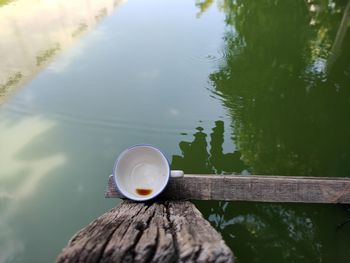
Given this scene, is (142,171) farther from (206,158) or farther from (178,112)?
(178,112)

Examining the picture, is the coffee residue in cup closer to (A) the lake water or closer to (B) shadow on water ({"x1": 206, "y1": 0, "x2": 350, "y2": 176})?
(A) the lake water

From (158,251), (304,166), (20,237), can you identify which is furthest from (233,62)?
(158,251)

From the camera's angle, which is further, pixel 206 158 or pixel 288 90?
pixel 288 90

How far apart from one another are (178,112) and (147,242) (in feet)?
5.89

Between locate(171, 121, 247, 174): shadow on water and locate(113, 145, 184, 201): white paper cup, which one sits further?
locate(171, 121, 247, 174): shadow on water

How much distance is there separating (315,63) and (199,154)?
5.41ft

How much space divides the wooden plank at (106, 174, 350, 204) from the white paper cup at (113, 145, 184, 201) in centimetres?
7

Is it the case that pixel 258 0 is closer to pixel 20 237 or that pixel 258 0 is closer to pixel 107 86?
pixel 107 86

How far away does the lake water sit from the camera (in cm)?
199

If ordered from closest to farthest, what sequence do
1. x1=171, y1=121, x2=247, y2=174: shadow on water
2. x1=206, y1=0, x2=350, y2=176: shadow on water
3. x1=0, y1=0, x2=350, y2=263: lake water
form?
x1=0, y1=0, x2=350, y2=263: lake water < x1=171, y1=121, x2=247, y2=174: shadow on water < x1=206, y1=0, x2=350, y2=176: shadow on water

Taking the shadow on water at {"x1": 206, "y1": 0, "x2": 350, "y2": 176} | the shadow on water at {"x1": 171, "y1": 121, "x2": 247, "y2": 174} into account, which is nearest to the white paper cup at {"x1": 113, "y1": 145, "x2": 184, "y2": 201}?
the shadow on water at {"x1": 171, "y1": 121, "x2": 247, "y2": 174}

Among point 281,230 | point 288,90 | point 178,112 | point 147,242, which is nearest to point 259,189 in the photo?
point 281,230

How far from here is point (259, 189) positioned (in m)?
1.82

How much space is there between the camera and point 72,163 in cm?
240
